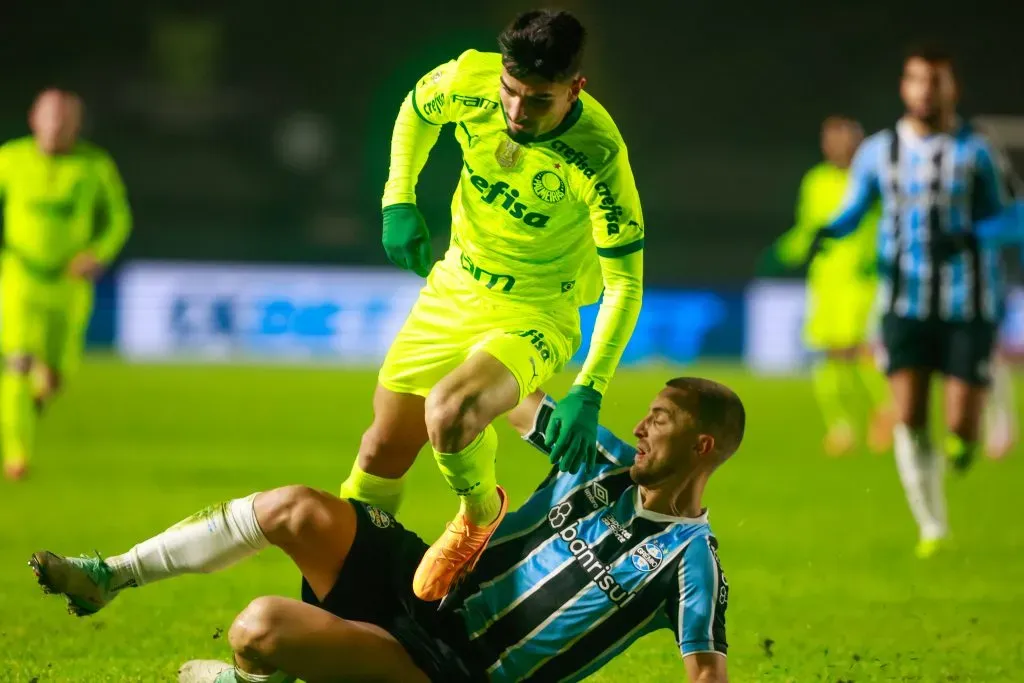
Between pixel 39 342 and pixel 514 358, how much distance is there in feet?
17.3

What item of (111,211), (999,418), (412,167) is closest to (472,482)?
(412,167)

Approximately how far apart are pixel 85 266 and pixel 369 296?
9.88 metres

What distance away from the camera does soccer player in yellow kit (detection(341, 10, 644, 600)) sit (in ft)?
12.7

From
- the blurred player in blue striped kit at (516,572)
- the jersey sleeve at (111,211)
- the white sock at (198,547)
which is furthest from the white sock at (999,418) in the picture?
the white sock at (198,547)

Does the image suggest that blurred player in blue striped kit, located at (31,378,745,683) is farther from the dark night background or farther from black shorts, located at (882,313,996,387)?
the dark night background

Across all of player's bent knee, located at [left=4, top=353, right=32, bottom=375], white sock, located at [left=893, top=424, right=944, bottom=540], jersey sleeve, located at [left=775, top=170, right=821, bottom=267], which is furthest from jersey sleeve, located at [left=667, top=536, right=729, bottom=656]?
player's bent knee, located at [left=4, top=353, right=32, bottom=375]

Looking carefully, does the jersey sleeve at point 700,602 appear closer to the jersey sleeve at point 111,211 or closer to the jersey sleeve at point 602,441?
the jersey sleeve at point 602,441

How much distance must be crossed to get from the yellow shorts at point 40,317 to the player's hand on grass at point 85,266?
0.76 ft

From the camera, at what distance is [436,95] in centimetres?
435

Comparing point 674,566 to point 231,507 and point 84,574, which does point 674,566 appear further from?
point 84,574

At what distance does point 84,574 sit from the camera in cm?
342

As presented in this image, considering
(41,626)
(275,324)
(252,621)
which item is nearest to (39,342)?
(41,626)

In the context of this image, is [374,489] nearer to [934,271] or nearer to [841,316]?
[934,271]

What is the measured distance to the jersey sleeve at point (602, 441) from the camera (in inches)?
153
